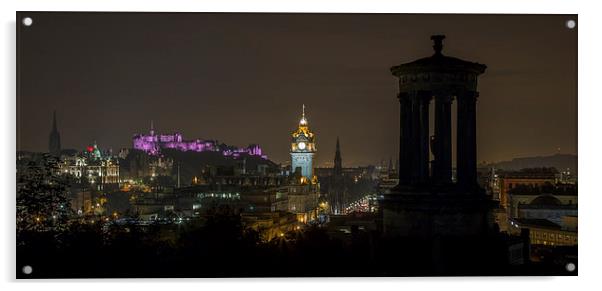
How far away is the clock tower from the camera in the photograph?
14.1 meters

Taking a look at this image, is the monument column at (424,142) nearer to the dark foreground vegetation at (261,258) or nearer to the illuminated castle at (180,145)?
the dark foreground vegetation at (261,258)

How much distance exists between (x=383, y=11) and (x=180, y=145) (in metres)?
3.68

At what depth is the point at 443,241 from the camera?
12.6m

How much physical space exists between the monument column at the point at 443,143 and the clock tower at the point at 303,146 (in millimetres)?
1952

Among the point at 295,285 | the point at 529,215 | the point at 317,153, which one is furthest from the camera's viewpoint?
the point at 529,215

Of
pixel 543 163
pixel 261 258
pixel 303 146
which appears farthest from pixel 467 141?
pixel 261 258

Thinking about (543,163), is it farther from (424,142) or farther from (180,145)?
(180,145)

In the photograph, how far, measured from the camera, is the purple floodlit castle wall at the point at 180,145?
45.8 ft

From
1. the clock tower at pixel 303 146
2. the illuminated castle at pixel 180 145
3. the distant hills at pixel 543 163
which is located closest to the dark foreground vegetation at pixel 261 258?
the distant hills at pixel 543 163

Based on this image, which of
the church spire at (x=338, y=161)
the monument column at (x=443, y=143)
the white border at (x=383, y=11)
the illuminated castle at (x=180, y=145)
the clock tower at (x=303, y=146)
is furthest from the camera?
the church spire at (x=338, y=161)

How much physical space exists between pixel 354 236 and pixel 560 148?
274cm

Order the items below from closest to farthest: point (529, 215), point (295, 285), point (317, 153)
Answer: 1. point (295, 285)
2. point (317, 153)
3. point (529, 215)
